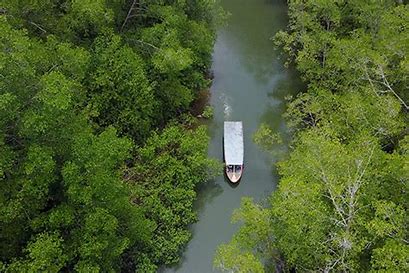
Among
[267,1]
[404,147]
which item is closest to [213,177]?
[404,147]

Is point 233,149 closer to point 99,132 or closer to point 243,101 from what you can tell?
point 243,101

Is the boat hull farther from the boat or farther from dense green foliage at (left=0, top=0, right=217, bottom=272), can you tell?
dense green foliage at (left=0, top=0, right=217, bottom=272)

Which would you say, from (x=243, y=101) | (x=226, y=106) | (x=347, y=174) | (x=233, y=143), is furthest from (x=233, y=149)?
(x=347, y=174)

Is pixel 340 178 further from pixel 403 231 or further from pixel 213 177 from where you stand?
pixel 213 177

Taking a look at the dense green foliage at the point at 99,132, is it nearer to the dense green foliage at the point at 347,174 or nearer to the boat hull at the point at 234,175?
the boat hull at the point at 234,175

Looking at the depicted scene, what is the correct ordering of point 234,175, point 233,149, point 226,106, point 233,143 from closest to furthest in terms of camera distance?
point 234,175 < point 233,149 < point 233,143 < point 226,106

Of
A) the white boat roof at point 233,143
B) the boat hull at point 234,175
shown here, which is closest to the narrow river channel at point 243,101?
the boat hull at point 234,175

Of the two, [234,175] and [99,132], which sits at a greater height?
[99,132]
